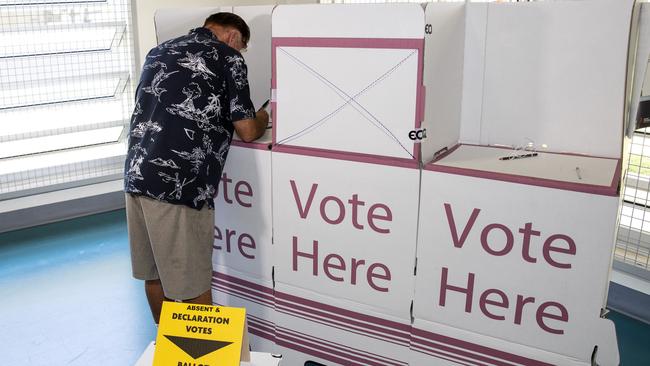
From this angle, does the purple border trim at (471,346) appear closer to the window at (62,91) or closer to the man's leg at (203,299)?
the man's leg at (203,299)

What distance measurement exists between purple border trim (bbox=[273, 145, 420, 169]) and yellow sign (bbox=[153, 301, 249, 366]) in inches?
30.1

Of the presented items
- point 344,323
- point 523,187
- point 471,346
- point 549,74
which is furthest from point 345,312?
point 549,74

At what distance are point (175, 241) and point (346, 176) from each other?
72 centimetres

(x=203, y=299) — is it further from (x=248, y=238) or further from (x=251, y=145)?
(x=251, y=145)

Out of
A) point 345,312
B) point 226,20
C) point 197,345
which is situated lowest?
point 345,312

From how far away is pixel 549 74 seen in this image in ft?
7.39

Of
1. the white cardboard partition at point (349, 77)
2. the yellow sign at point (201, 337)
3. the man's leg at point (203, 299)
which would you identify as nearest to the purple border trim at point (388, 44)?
the white cardboard partition at point (349, 77)

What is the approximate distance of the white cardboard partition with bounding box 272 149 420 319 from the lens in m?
2.17

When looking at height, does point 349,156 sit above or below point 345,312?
above

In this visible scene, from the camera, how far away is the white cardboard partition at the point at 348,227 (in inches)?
85.4

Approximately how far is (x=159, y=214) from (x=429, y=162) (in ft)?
3.41

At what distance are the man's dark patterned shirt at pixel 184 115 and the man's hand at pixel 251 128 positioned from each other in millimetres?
29

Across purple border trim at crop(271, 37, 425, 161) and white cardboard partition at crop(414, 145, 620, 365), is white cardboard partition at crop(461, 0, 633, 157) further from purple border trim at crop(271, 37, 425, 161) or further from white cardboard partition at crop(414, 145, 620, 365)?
purple border trim at crop(271, 37, 425, 161)

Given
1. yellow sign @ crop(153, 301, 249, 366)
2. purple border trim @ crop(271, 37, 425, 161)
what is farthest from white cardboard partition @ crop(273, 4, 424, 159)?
yellow sign @ crop(153, 301, 249, 366)
